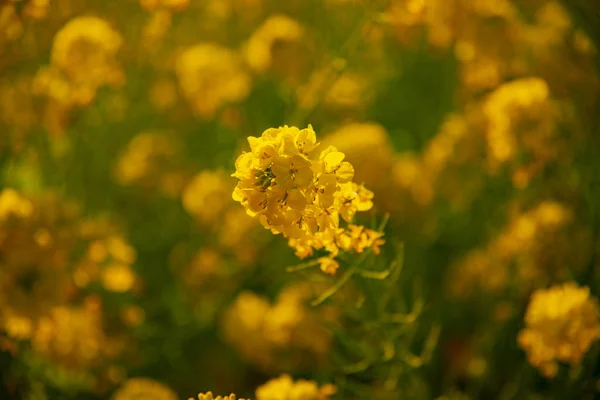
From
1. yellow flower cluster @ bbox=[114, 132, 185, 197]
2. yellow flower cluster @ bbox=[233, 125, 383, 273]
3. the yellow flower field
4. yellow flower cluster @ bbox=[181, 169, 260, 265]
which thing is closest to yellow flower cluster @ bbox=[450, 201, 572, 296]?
the yellow flower field

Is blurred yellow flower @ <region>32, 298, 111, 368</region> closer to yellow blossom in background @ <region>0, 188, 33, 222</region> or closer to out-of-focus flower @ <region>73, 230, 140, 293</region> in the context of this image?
out-of-focus flower @ <region>73, 230, 140, 293</region>

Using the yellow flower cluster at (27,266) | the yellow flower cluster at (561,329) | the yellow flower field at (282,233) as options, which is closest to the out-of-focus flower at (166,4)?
the yellow flower field at (282,233)

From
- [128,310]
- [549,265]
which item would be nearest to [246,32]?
[128,310]

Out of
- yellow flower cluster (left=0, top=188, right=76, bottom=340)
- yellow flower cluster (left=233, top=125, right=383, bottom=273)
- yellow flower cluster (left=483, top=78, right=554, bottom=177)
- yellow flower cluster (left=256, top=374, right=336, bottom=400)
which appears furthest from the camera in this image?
yellow flower cluster (left=483, top=78, right=554, bottom=177)

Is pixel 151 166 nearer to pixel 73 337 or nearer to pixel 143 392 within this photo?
pixel 73 337

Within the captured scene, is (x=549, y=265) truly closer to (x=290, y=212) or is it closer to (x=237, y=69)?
(x=290, y=212)

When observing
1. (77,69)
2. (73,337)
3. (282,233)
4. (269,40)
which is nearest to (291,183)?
(282,233)
